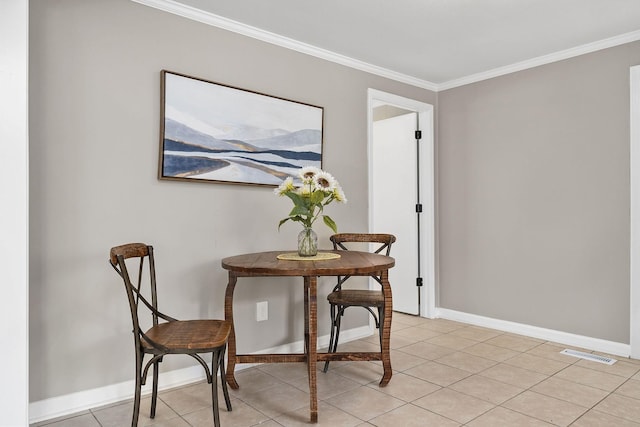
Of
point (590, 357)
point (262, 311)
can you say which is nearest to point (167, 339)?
point (262, 311)

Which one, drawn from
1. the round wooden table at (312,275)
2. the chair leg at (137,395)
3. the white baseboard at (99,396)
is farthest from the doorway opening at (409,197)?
the chair leg at (137,395)

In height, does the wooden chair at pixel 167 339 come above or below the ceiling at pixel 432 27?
below

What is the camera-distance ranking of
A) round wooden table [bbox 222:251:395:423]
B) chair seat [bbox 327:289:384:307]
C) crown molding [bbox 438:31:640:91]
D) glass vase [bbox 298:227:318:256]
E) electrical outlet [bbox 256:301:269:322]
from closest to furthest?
round wooden table [bbox 222:251:395:423]
glass vase [bbox 298:227:318:256]
chair seat [bbox 327:289:384:307]
electrical outlet [bbox 256:301:269:322]
crown molding [bbox 438:31:640:91]

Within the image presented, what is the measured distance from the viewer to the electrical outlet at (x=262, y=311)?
309cm

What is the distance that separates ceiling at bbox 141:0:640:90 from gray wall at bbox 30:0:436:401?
0.73 feet

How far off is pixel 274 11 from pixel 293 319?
214 cm

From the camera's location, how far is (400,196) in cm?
455

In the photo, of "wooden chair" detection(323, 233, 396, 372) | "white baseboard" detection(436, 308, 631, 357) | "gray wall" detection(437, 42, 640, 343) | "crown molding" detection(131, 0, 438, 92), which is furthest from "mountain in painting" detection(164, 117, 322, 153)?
"white baseboard" detection(436, 308, 631, 357)

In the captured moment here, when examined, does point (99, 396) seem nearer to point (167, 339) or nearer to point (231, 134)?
point (167, 339)

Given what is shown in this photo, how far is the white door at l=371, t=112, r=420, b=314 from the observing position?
14.6 feet

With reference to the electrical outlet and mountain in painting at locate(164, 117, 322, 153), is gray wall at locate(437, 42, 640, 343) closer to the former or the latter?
mountain in painting at locate(164, 117, 322, 153)

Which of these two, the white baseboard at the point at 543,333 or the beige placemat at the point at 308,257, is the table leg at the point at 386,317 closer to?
the beige placemat at the point at 308,257

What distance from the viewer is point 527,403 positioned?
8.06ft

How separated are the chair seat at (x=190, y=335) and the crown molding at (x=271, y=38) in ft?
6.13
